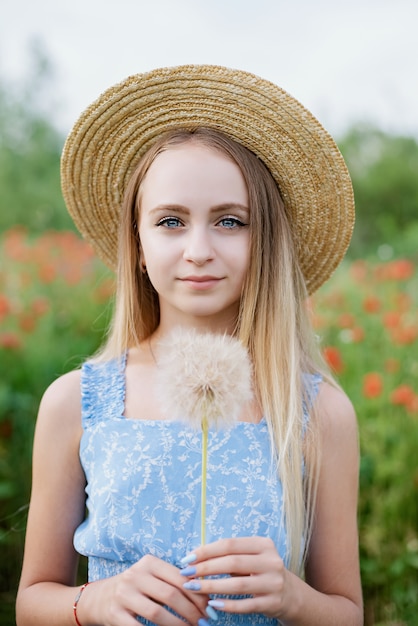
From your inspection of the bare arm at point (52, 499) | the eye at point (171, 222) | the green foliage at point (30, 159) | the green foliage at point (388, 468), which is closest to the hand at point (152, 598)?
the bare arm at point (52, 499)

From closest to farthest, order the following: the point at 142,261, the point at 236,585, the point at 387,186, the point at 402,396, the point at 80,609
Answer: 1. the point at 236,585
2. the point at 80,609
3. the point at 142,261
4. the point at 402,396
5. the point at 387,186

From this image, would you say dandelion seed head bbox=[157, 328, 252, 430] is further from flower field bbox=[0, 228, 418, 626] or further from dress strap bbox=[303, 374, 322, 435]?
flower field bbox=[0, 228, 418, 626]

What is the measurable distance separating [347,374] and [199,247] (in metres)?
2.28

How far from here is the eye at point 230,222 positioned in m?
1.84

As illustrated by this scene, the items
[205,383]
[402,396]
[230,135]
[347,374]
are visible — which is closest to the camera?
[205,383]

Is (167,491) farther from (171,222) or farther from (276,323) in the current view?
(171,222)

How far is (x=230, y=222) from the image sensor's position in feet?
6.09

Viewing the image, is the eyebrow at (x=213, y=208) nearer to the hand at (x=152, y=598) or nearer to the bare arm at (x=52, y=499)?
the bare arm at (x=52, y=499)

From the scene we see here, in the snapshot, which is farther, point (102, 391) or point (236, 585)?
point (102, 391)

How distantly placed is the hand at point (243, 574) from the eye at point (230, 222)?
0.78 metres

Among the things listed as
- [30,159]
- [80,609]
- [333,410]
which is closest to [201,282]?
[333,410]

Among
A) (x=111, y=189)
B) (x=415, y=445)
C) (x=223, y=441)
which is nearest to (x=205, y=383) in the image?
(x=223, y=441)

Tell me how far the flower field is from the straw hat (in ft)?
2.18

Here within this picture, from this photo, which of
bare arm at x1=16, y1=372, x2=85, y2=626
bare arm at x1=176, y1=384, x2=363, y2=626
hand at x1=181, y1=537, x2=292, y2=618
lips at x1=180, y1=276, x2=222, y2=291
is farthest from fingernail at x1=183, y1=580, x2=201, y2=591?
lips at x1=180, y1=276, x2=222, y2=291
